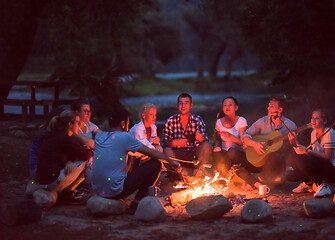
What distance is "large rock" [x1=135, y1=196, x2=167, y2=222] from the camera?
552 cm

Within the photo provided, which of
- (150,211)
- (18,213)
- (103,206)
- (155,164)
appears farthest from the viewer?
(155,164)

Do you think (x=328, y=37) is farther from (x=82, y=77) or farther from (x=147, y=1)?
(x=82, y=77)

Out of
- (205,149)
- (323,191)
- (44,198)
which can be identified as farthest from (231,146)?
(44,198)

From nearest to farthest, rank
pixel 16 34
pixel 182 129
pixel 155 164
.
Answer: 1. pixel 155 164
2. pixel 182 129
3. pixel 16 34

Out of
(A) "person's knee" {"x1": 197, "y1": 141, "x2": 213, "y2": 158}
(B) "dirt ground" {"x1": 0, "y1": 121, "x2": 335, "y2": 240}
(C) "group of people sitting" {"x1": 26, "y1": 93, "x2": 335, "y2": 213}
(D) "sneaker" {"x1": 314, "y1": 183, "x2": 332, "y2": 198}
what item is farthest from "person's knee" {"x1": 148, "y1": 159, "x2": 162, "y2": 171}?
(D) "sneaker" {"x1": 314, "y1": 183, "x2": 332, "y2": 198}

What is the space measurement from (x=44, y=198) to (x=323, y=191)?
141 inches

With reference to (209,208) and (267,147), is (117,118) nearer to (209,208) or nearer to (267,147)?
(209,208)

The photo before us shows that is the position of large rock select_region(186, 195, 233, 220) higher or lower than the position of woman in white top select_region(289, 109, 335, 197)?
lower

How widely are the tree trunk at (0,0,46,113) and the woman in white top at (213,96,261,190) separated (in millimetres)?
8441

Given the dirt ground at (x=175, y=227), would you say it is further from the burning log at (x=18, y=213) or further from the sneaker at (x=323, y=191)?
the sneaker at (x=323, y=191)

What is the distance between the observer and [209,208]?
218 inches

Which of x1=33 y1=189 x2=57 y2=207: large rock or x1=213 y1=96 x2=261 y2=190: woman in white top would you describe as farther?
x1=213 y1=96 x2=261 y2=190: woman in white top

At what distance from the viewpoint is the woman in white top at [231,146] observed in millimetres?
7258

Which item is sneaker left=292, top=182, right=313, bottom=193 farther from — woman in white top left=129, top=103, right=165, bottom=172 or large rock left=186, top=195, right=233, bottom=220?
woman in white top left=129, top=103, right=165, bottom=172
